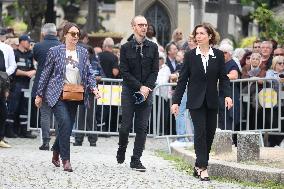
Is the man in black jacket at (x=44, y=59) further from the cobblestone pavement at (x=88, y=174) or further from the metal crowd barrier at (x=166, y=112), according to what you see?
the metal crowd barrier at (x=166, y=112)

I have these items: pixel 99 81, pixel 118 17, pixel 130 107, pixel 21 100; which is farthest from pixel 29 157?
pixel 118 17

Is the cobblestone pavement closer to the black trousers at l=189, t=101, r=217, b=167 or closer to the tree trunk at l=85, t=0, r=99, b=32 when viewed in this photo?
the black trousers at l=189, t=101, r=217, b=167

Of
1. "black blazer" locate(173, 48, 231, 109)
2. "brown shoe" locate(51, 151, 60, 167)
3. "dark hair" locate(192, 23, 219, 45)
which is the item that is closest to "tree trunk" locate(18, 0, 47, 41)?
"brown shoe" locate(51, 151, 60, 167)

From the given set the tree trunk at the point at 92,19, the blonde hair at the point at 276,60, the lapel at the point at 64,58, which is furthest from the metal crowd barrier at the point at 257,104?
the tree trunk at the point at 92,19

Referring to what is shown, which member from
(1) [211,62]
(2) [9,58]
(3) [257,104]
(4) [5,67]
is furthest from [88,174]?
(2) [9,58]

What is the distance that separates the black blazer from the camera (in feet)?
42.9

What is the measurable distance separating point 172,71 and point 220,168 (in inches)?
282

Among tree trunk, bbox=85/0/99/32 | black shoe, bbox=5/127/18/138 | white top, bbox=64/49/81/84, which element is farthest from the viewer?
tree trunk, bbox=85/0/99/32

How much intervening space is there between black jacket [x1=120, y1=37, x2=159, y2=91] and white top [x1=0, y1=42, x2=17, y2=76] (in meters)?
5.05

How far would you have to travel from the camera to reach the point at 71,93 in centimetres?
1355

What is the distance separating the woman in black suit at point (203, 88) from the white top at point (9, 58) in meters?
6.09

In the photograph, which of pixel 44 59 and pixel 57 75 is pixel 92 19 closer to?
pixel 44 59

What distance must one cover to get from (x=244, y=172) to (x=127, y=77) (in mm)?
1998

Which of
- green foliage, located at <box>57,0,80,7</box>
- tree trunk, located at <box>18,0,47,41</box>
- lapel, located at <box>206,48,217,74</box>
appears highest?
green foliage, located at <box>57,0,80,7</box>
